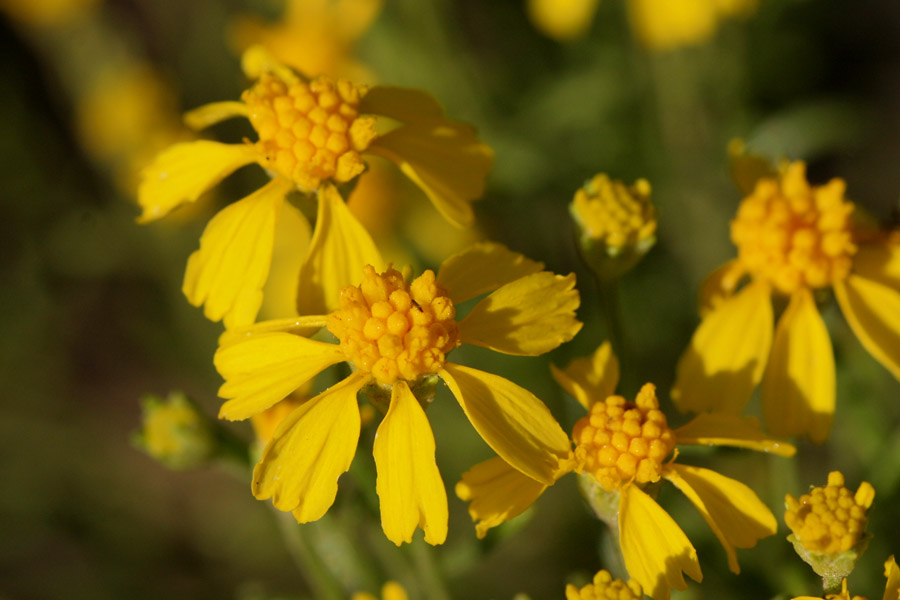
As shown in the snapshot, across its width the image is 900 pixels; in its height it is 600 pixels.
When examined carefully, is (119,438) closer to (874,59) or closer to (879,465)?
(879,465)

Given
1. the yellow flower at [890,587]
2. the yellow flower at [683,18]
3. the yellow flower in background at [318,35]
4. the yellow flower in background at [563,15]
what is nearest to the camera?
the yellow flower at [890,587]

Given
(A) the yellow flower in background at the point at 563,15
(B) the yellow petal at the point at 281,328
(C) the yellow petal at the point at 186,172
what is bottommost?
(A) the yellow flower in background at the point at 563,15

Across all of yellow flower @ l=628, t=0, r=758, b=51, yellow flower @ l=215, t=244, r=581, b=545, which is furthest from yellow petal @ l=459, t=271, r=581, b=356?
yellow flower @ l=628, t=0, r=758, b=51

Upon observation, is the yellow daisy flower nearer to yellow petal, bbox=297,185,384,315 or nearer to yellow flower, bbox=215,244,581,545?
yellow petal, bbox=297,185,384,315

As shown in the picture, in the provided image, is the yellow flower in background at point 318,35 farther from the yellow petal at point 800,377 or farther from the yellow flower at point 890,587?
the yellow flower at point 890,587

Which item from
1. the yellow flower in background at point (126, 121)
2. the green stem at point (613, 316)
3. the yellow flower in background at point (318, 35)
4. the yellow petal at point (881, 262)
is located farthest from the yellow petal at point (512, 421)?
the yellow flower in background at point (126, 121)

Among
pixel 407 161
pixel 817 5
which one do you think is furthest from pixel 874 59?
pixel 407 161

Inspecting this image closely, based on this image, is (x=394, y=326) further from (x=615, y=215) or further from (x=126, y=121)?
(x=126, y=121)
